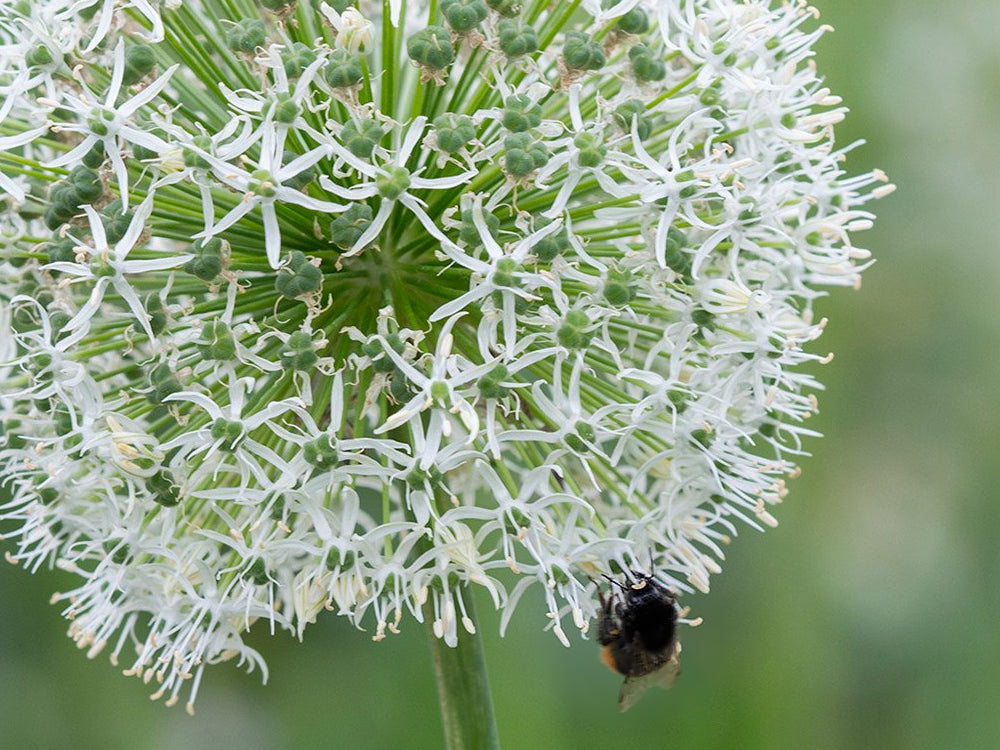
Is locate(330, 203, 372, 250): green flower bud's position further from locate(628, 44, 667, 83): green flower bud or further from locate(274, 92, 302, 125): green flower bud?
locate(628, 44, 667, 83): green flower bud

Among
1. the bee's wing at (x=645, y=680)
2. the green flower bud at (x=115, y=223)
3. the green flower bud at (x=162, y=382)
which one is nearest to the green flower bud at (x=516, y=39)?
the green flower bud at (x=115, y=223)

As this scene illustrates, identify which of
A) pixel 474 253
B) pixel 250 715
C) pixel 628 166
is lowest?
pixel 250 715

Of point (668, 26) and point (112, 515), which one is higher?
point (668, 26)

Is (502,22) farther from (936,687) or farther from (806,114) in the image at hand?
(936,687)

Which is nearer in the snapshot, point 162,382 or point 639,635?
point 162,382

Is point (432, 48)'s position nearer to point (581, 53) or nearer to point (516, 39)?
point (516, 39)

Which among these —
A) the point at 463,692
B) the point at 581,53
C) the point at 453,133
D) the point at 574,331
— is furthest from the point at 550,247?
the point at 463,692

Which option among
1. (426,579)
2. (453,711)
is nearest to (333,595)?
(426,579)

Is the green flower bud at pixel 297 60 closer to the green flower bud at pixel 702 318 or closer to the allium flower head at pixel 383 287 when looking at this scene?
the allium flower head at pixel 383 287
